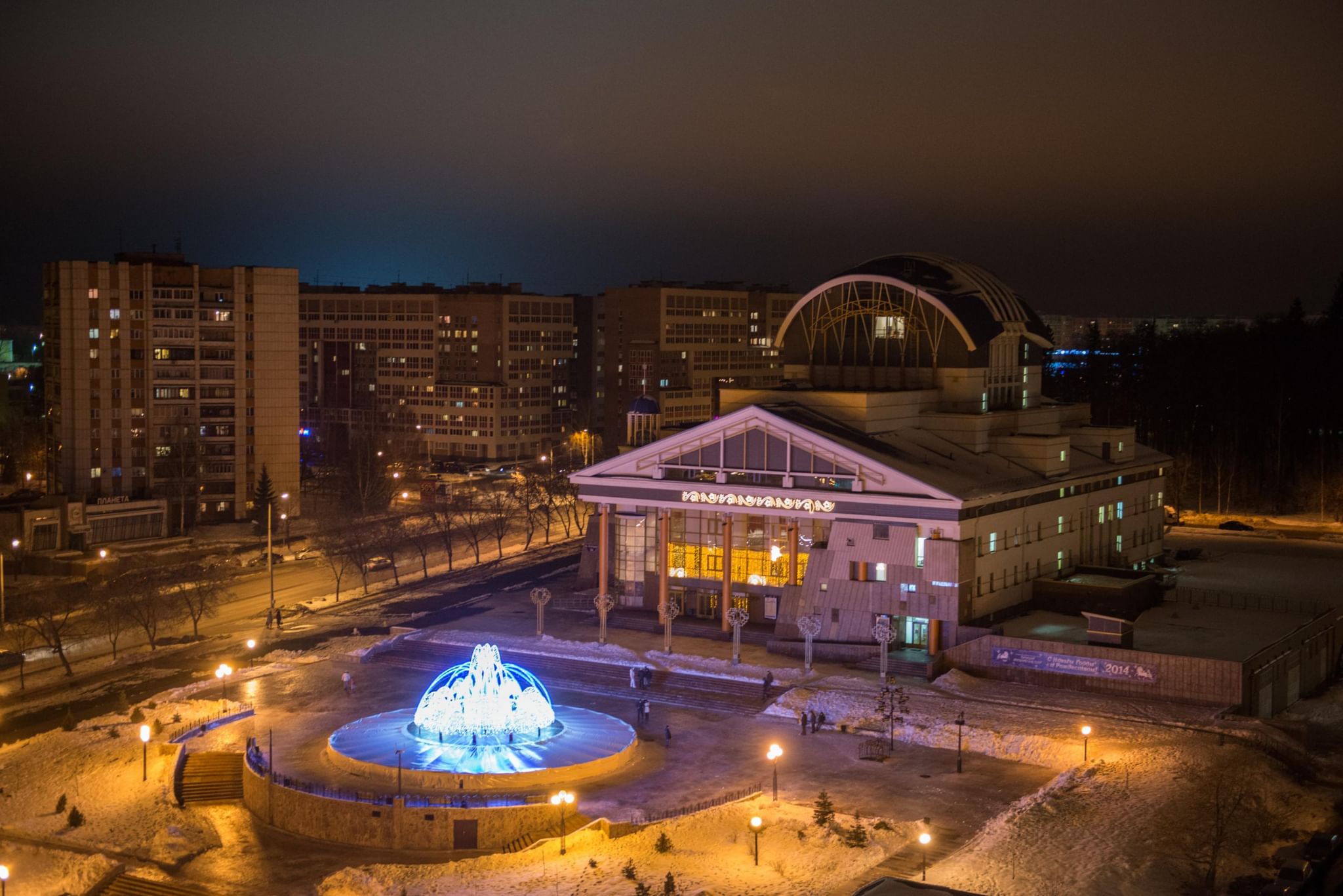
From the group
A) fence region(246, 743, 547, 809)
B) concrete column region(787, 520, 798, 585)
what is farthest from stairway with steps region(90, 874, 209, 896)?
concrete column region(787, 520, 798, 585)

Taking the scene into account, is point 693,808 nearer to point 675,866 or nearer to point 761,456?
point 675,866

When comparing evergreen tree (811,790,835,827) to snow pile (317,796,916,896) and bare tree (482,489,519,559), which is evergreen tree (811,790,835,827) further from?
bare tree (482,489,519,559)

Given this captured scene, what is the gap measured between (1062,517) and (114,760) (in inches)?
1628

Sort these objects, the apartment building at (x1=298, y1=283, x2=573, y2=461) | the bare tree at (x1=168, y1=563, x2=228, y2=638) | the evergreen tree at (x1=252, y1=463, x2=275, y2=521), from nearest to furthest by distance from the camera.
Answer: the bare tree at (x1=168, y1=563, x2=228, y2=638) < the evergreen tree at (x1=252, y1=463, x2=275, y2=521) < the apartment building at (x1=298, y1=283, x2=573, y2=461)

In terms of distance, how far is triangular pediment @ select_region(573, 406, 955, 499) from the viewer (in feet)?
190

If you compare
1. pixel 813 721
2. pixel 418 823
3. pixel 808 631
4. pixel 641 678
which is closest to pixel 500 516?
pixel 641 678

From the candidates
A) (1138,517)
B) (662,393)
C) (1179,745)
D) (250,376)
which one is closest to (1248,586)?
(1138,517)

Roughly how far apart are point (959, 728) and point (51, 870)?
26.6 metres

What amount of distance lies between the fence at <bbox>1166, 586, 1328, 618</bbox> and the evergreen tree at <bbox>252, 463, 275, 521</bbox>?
190 ft

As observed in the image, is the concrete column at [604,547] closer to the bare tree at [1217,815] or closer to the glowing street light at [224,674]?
the glowing street light at [224,674]

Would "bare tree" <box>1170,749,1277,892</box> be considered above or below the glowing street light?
below

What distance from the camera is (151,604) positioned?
62.6m

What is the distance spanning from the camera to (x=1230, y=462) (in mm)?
106188

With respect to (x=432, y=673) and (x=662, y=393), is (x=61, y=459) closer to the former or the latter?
(x=432, y=673)
